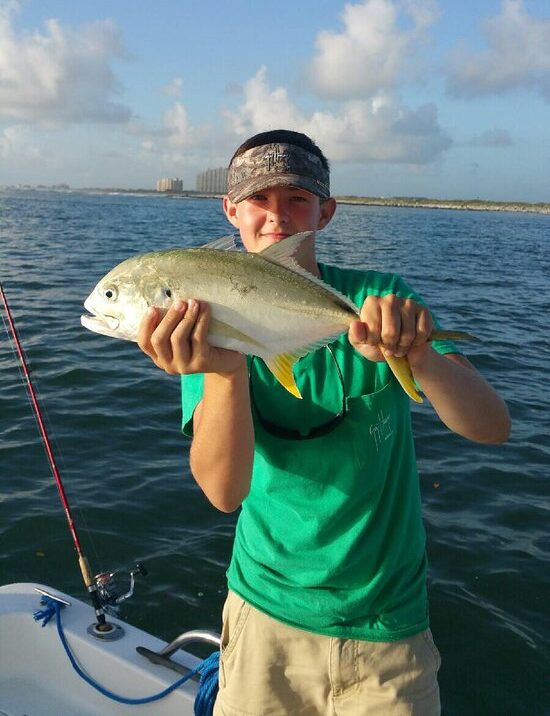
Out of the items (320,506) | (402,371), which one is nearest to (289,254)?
(402,371)

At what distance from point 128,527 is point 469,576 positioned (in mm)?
3589

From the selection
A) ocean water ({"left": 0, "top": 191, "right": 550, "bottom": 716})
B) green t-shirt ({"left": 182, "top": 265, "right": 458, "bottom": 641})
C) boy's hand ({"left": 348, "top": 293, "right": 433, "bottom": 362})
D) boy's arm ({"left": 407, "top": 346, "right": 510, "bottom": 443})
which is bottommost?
ocean water ({"left": 0, "top": 191, "right": 550, "bottom": 716})

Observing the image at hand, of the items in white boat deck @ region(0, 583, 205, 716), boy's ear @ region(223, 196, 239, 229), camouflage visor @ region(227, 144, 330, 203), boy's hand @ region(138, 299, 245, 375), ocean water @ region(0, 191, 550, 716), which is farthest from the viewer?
ocean water @ region(0, 191, 550, 716)

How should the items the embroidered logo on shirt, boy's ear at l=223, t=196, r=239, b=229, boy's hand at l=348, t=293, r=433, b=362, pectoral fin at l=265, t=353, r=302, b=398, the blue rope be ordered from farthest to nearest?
the blue rope → boy's ear at l=223, t=196, r=239, b=229 → the embroidered logo on shirt → pectoral fin at l=265, t=353, r=302, b=398 → boy's hand at l=348, t=293, r=433, b=362

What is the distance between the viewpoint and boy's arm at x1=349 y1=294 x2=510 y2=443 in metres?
2.39

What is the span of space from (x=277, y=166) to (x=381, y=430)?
4.20 ft

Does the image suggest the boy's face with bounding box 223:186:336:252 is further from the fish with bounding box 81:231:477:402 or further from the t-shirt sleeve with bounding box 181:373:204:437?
the t-shirt sleeve with bounding box 181:373:204:437

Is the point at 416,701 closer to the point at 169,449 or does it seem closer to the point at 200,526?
the point at 200,526

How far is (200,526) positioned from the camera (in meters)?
7.21

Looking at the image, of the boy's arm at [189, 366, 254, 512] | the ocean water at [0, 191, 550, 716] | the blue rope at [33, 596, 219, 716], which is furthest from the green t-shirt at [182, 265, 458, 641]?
the ocean water at [0, 191, 550, 716]

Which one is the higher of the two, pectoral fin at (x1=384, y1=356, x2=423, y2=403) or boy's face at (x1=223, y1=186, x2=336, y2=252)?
boy's face at (x1=223, y1=186, x2=336, y2=252)

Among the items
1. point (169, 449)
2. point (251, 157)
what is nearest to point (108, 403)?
point (169, 449)

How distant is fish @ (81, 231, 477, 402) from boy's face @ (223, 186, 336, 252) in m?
0.36

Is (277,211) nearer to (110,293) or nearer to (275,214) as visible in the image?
(275,214)
